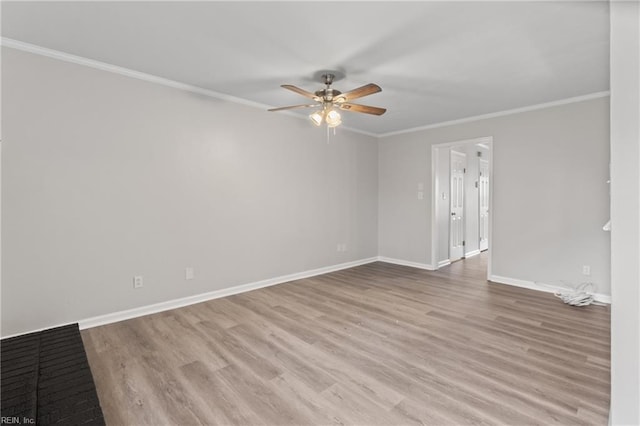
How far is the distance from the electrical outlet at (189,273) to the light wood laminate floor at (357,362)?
0.34 m

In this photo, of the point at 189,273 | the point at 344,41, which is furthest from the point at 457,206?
the point at 189,273

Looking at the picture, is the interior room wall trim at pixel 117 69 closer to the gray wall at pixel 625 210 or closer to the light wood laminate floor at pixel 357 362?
the light wood laminate floor at pixel 357 362

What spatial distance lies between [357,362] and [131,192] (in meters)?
2.72

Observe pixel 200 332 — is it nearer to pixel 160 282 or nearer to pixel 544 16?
pixel 160 282

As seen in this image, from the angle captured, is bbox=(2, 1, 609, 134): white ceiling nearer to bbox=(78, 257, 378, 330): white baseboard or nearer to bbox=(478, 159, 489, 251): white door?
bbox=(78, 257, 378, 330): white baseboard

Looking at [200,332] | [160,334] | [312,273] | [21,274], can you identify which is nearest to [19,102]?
[21,274]

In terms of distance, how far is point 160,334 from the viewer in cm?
272

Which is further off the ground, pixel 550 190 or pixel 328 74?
pixel 328 74

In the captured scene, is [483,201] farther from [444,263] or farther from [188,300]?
[188,300]

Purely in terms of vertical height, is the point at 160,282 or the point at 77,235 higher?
the point at 77,235

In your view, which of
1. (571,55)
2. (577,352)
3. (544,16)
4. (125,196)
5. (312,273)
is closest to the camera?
(544,16)

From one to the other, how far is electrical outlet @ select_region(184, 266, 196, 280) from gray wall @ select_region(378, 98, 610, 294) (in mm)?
4202

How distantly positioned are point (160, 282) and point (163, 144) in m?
1.51

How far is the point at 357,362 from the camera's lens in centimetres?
228
